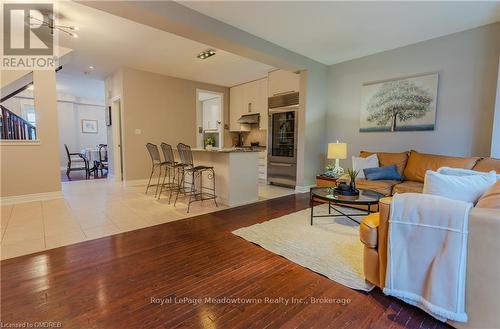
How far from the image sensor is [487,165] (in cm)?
295

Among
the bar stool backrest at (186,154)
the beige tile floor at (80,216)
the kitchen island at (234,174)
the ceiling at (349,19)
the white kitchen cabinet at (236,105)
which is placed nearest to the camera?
the beige tile floor at (80,216)

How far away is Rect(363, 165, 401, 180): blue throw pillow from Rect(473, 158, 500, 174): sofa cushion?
2.98 feet

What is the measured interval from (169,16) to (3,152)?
3.63 m

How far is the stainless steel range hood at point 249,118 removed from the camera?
6365 mm

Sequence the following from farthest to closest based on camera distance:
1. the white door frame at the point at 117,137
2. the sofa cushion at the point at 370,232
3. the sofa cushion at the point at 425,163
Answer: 1. the white door frame at the point at 117,137
2. the sofa cushion at the point at 425,163
3. the sofa cushion at the point at 370,232

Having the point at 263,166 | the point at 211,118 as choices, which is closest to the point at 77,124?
the point at 211,118

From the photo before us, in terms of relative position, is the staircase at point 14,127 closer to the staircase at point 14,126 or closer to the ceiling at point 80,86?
the staircase at point 14,126

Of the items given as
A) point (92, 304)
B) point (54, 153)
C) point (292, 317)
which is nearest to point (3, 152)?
point (54, 153)

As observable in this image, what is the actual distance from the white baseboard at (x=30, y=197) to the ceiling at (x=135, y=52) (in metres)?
2.66

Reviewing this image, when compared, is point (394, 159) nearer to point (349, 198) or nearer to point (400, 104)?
point (400, 104)

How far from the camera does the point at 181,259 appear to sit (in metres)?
2.16

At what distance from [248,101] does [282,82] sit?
143 cm

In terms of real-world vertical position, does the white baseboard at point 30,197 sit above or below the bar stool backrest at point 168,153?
below

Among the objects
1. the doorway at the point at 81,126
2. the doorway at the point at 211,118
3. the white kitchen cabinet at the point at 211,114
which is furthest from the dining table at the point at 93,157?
the white kitchen cabinet at the point at 211,114
